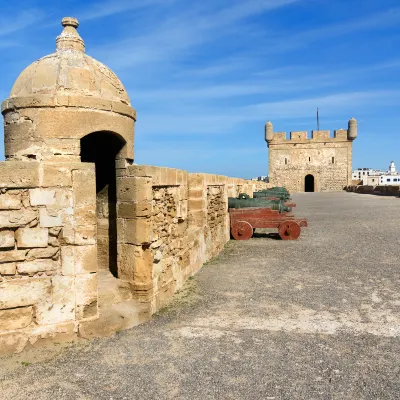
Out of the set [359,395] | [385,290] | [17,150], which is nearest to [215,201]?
[385,290]

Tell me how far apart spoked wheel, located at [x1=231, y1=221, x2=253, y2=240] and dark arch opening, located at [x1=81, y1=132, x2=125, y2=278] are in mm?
4788

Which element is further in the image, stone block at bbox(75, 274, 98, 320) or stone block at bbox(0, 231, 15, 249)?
stone block at bbox(75, 274, 98, 320)

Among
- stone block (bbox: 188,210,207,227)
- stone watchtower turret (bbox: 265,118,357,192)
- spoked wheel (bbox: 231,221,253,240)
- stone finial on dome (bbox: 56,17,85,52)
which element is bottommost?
spoked wheel (bbox: 231,221,253,240)

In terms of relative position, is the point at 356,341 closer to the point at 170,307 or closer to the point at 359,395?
the point at 359,395

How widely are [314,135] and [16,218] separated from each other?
1587 inches

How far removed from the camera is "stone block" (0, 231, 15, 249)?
3.29 m

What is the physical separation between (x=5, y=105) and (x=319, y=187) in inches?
1583

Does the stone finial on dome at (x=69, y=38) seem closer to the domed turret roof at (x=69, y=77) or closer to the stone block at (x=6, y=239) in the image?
the domed turret roof at (x=69, y=77)

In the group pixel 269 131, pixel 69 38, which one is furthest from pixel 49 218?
pixel 269 131

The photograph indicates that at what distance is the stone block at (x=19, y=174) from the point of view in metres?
3.26

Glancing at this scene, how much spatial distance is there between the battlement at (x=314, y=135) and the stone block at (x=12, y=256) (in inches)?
1567

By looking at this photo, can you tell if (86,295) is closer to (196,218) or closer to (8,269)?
(8,269)

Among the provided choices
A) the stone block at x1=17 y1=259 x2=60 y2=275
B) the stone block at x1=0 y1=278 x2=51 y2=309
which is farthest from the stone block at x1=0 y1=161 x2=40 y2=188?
the stone block at x1=0 y1=278 x2=51 y2=309

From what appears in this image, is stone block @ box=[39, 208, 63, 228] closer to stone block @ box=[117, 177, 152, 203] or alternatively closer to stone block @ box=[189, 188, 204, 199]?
stone block @ box=[117, 177, 152, 203]
